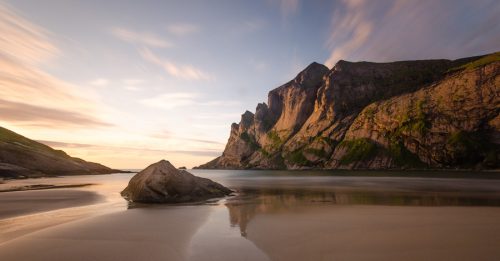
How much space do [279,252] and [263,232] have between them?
297 cm

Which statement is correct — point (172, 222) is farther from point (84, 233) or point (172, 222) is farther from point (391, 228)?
point (391, 228)

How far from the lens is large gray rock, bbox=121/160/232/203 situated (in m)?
23.9

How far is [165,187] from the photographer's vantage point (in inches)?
963

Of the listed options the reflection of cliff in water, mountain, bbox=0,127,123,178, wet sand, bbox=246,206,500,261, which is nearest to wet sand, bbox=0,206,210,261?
wet sand, bbox=246,206,500,261

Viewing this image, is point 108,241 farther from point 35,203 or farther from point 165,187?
point 35,203

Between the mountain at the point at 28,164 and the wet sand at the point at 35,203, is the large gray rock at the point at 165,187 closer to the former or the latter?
the wet sand at the point at 35,203

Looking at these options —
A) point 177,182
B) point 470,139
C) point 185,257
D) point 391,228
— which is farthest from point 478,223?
point 470,139

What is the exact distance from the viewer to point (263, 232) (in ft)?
37.9

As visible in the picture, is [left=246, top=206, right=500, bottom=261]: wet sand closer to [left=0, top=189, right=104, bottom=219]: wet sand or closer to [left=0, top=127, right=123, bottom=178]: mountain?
[left=0, top=189, right=104, bottom=219]: wet sand

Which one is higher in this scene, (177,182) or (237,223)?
(177,182)

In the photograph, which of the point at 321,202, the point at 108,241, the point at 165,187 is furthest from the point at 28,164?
the point at 108,241

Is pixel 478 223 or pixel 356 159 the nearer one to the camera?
pixel 478 223

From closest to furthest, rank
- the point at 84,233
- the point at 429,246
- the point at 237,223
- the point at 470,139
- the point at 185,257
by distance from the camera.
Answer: the point at 185,257 < the point at 429,246 < the point at 84,233 < the point at 237,223 < the point at 470,139

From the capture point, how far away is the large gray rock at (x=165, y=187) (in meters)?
23.9
